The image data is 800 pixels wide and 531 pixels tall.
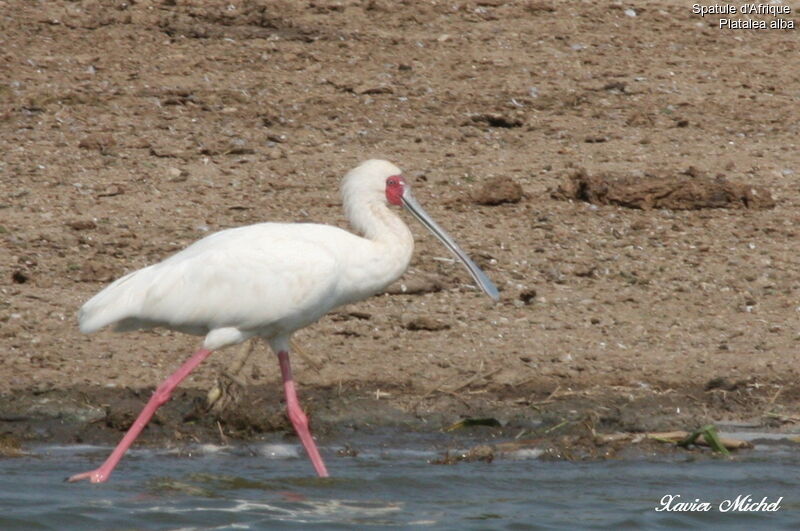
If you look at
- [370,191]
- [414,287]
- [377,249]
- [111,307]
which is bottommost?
[414,287]

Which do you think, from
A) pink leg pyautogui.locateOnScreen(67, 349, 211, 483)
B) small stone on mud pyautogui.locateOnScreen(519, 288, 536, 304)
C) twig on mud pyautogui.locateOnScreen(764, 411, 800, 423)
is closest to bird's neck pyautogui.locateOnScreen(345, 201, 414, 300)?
pink leg pyautogui.locateOnScreen(67, 349, 211, 483)

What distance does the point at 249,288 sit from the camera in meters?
7.95

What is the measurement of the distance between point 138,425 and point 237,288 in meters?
0.83

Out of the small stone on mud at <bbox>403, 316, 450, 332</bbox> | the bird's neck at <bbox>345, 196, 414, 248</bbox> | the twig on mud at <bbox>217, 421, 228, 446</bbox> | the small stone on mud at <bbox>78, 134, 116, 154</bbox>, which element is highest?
the bird's neck at <bbox>345, 196, 414, 248</bbox>

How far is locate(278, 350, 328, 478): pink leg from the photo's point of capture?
800cm

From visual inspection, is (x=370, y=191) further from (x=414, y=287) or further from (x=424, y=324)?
(x=414, y=287)

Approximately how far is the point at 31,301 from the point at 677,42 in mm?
7350

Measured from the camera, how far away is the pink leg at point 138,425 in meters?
7.71

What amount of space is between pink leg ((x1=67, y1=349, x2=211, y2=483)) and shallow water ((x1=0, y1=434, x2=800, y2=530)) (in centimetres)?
7

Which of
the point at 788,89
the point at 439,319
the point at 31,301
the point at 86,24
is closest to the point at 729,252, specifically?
the point at 439,319

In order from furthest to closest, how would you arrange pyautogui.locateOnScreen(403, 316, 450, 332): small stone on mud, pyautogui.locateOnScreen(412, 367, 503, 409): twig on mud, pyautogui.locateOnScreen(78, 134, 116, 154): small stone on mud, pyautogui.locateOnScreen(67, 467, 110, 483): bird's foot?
1. pyautogui.locateOnScreen(78, 134, 116, 154): small stone on mud
2. pyautogui.locateOnScreen(403, 316, 450, 332): small stone on mud
3. pyautogui.locateOnScreen(412, 367, 503, 409): twig on mud
4. pyautogui.locateOnScreen(67, 467, 110, 483): bird's foot

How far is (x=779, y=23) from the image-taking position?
1544 centimetres

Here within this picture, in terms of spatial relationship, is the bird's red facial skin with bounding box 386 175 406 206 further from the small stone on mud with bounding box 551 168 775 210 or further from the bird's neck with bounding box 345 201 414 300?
the small stone on mud with bounding box 551 168 775 210

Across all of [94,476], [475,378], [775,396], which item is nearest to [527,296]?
[475,378]
